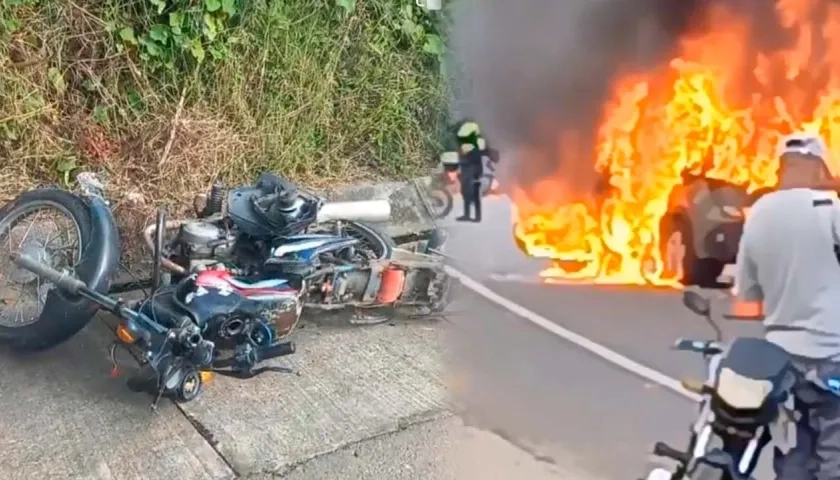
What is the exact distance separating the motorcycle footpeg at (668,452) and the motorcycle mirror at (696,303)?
0.12 metres

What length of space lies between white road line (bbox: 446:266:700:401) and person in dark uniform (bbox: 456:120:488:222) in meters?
0.07

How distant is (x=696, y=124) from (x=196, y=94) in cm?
155

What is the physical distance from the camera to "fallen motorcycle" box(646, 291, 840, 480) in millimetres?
699

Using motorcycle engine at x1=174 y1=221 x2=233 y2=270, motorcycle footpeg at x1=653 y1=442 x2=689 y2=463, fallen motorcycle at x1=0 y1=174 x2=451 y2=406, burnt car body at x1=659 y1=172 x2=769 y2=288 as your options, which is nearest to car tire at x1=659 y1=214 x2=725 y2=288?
burnt car body at x1=659 y1=172 x2=769 y2=288

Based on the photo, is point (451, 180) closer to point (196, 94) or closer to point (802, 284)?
point (802, 284)

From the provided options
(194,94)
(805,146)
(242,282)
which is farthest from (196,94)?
(805,146)

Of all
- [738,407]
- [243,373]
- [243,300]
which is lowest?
[243,373]

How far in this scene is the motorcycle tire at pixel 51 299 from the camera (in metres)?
1.51

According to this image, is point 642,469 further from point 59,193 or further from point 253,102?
point 253,102

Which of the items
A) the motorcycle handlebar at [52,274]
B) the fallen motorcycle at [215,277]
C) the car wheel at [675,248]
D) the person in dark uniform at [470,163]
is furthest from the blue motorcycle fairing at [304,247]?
the car wheel at [675,248]

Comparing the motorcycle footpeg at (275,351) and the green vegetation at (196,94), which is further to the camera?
the green vegetation at (196,94)

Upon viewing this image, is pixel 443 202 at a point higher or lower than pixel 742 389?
higher

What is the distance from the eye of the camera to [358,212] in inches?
69.3

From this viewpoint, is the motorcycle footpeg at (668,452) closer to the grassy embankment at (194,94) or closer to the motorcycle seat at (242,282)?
the motorcycle seat at (242,282)
